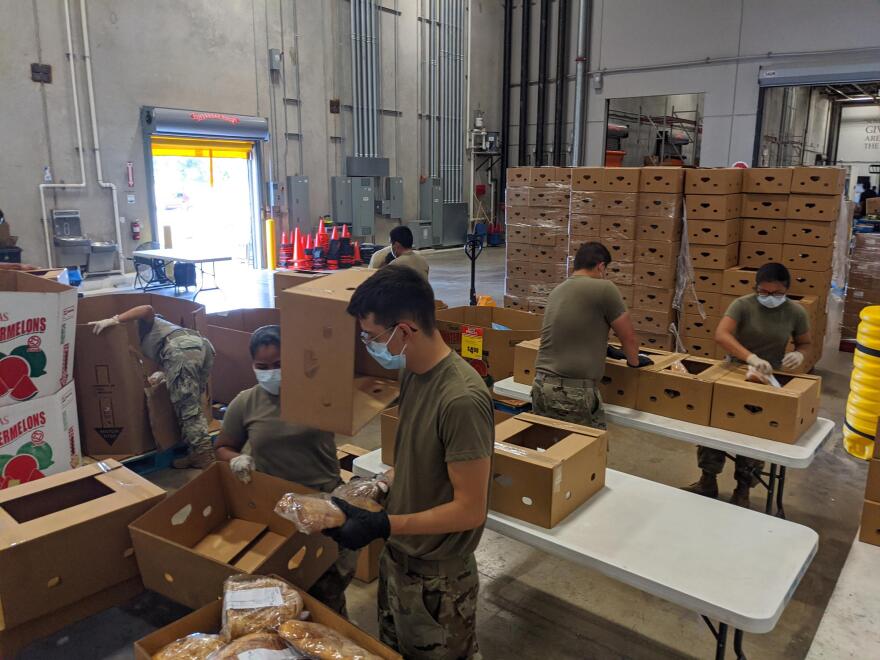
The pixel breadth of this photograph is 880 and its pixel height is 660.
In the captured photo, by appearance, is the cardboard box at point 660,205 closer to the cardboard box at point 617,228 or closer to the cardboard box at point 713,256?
the cardboard box at point 617,228

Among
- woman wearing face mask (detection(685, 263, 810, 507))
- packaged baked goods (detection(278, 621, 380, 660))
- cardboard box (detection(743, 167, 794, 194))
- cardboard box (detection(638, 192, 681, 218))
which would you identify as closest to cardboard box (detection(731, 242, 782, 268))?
cardboard box (detection(743, 167, 794, 194))

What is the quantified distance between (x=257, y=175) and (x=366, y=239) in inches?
113

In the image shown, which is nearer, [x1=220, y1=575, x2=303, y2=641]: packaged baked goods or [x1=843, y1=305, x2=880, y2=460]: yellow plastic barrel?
[x1=220, y1=575, x2=303, y2=641]: packaged baked goods

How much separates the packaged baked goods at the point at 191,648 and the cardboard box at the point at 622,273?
18.2 feet

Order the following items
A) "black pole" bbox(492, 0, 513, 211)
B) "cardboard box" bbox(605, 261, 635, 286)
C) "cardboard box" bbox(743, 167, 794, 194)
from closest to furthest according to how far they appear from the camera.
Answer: "cardboard box" bbox(743, 167, 794, 194)
"cardboard box" bbox(605, 261, 635, 286)
"black pole" bbox(492, 0, 513, 211)

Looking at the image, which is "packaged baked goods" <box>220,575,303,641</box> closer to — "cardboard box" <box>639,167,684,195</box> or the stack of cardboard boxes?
"cardboard box" <box>639,167,684,195</box>

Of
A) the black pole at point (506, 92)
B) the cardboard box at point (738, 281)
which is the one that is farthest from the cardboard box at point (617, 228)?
the black pole at point (506, 92)

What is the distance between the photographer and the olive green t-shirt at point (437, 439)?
156cm

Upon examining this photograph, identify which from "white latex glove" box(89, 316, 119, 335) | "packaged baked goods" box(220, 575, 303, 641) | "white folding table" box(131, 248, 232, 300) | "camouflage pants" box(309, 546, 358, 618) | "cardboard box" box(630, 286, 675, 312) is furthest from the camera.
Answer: "white folding table" box(131, 248, 232, 300)

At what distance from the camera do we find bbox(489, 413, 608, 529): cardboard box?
216 cm

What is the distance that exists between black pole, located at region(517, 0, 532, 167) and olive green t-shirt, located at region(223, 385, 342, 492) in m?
14.5

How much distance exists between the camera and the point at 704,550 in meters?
2.07

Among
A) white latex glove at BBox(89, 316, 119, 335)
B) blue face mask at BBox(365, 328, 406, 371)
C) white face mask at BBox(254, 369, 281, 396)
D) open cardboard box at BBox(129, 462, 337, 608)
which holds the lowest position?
open cardboard box at BBox(129, 462, 337, 608)

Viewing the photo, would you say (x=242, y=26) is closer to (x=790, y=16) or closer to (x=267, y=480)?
(x=790, y=16)
